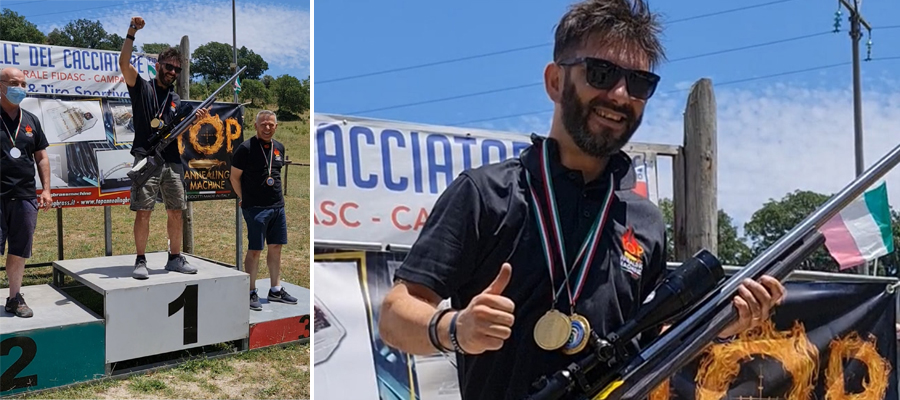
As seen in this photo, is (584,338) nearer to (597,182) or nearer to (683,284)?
(683,284)

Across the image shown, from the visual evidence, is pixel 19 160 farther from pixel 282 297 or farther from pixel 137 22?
pixel 282 297

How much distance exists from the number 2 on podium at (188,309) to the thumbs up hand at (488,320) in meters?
4.03

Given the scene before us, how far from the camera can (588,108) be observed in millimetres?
2080

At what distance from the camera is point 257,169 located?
586 centimetres

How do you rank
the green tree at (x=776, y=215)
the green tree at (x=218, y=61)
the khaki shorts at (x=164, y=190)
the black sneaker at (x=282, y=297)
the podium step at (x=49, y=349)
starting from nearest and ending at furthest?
the podium step at (x=49, y=349), the khaki shorts at (x=164, y=190), the black sneaker at (x=282, y=297), the green tree at (x=218, y=61), the green tree at (x=776, y=215)

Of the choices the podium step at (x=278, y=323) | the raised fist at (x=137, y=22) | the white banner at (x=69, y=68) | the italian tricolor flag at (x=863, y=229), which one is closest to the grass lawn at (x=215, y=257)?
the podium step at (x=278, y=323)

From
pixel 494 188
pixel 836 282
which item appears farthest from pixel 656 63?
pixel 836 282

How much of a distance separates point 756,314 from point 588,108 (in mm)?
755

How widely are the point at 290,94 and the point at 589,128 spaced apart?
8.04m

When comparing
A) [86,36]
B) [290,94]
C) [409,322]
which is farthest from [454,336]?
[290,94]

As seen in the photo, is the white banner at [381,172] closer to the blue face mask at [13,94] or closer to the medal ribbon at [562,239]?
the medal ribbon at [562,239]

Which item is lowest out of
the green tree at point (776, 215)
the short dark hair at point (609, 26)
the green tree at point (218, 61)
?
the green tree at point (776, 215)

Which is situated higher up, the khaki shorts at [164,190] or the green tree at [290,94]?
the green tree at [290,94]

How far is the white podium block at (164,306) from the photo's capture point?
4.90 meters
